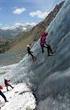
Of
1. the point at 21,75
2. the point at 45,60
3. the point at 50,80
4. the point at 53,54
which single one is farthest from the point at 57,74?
the point at 21,75

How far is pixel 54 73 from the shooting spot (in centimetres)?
2531

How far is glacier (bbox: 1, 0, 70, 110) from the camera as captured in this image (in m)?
22.1

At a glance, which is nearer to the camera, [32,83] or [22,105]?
[22,105]

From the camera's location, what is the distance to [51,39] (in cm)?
3108

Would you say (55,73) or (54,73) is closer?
(55,73)

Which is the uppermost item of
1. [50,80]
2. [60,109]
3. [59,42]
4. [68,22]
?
[68,22]

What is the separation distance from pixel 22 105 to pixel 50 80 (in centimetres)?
317

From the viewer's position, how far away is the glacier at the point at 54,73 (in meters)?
22.1

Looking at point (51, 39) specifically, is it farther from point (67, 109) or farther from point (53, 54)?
point (67, 109)

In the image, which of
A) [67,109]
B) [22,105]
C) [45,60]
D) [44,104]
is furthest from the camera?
[45,60]

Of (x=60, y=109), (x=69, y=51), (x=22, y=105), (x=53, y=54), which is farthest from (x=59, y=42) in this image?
(x=60, y=109)

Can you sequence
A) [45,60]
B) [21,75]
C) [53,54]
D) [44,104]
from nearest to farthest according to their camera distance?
1. [44,104]
2. [53,54]
3. [45,60]
4. [21,75]

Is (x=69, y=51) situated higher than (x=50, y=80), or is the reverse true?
(x=69, y=51)

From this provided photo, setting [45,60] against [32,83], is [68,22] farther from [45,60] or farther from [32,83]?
[32,83]
